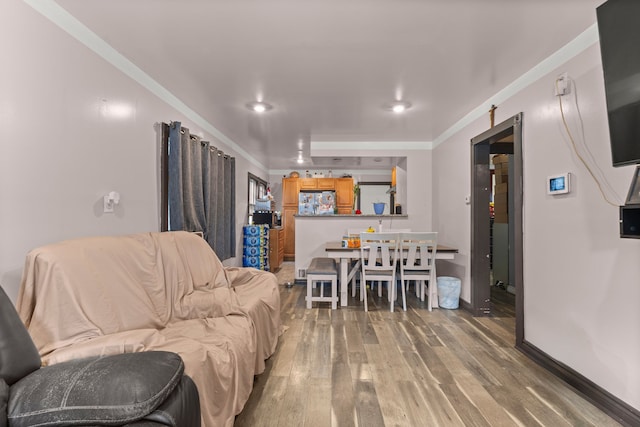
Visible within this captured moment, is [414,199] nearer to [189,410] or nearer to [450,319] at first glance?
[450,319]

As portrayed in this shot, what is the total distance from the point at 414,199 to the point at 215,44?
Result: 4069 mm

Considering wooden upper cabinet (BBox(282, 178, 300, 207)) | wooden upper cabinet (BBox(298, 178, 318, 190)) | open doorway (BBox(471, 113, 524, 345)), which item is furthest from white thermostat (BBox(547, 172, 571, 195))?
wooden upper cabinet (BBox(282, 178, 300, 207))

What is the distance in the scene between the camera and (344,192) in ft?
28.2

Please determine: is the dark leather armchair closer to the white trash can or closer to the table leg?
the table leg

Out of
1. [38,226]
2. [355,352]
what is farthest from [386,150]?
[38,226]

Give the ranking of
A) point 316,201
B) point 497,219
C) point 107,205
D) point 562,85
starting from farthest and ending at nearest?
1. point 316,201
2. point 497,219
3. point 107,205
4. point 562,85

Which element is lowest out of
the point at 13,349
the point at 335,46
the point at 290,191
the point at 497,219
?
the point at 13,349

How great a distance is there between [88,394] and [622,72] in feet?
8.21

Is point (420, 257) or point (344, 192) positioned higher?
point (344, 192)

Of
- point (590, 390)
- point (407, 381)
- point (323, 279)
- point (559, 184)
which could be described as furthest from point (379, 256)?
point (590, 390)

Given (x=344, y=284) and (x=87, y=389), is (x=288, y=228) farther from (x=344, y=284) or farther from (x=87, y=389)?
(x=87, y=389)

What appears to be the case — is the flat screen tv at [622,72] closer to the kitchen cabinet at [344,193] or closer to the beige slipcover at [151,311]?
the beige slipcover at [151,311]

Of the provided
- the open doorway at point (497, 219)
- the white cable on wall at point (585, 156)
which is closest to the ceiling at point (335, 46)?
the white cable on wall at point (585, 156)

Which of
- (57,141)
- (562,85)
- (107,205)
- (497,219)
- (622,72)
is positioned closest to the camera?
(622,72)
